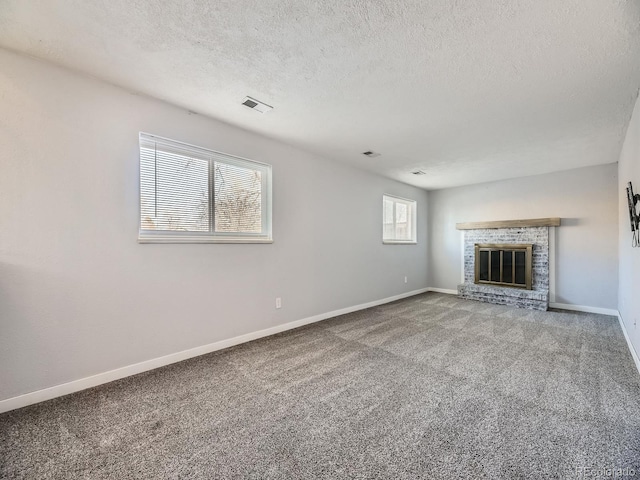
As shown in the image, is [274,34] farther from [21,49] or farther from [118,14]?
[21,49]

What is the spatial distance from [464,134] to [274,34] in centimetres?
248

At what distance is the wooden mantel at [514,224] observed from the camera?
4707 millimetres

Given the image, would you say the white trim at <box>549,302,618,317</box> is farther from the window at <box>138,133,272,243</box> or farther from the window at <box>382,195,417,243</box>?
the window at <box>138,133,272,243</box>

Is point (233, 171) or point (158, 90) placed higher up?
point (158, 90)

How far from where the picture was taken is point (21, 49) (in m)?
1.87

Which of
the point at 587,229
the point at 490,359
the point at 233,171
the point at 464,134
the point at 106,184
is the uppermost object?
the point at 464,134

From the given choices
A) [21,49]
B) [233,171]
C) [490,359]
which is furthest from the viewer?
[233,171]

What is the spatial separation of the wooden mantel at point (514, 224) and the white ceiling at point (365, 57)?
1921mm

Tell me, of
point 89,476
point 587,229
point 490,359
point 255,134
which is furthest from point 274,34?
point 587,229

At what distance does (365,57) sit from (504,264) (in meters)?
5.02

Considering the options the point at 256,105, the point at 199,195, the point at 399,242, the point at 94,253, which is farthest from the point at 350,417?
the point at 399,242

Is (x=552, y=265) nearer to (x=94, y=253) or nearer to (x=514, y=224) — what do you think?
(x=514, y=224)

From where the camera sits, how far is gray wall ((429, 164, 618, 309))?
4.30 metres

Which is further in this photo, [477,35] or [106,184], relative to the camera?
Result: [106,184]
